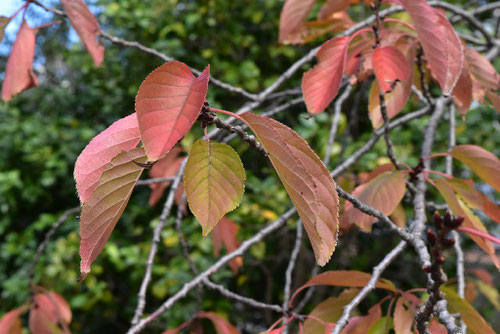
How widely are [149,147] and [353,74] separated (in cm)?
65

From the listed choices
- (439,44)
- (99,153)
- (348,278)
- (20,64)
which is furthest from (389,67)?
(20,64)

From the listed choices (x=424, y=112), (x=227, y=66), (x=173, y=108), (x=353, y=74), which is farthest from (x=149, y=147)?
(x=227, y=66)

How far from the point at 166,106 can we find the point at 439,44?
441 mm

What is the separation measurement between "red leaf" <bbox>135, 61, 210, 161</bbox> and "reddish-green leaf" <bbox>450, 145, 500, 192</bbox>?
0.56 m

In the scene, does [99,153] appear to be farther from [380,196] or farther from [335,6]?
[335,6]

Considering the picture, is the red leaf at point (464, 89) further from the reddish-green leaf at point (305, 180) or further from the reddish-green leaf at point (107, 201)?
the reddish-green leaf at point (107, 201)

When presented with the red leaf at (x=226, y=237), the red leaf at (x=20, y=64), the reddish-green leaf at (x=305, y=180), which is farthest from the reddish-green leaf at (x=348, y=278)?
the red leaf at (x=20, y=64)

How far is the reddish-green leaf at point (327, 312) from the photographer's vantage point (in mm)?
721

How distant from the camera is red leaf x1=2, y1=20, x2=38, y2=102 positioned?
100cm

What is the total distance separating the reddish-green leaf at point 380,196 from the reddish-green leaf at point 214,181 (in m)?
0.29

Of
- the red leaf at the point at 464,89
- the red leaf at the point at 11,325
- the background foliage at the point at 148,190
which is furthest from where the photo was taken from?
the background foliage at the point at 148,190

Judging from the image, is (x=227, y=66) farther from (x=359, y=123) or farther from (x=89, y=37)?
(x=89, y=37)

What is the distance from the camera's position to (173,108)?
1.48ft

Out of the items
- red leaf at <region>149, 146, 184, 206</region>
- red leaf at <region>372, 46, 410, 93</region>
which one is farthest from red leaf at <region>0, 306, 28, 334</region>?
red leaf at <region>372, 46, 410, 93</region>
